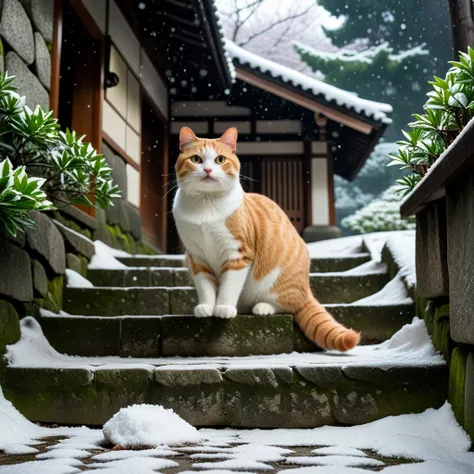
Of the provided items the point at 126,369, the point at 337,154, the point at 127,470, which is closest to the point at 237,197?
the point at 126,369

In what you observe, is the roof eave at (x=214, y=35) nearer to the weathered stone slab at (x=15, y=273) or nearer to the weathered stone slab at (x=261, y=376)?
the weathered stone slab at (x=15, y=273)

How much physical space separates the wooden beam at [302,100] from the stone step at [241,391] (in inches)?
301

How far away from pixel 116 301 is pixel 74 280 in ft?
1.35

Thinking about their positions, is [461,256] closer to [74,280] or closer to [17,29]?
[74,280]

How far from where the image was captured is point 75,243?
15.3 feet

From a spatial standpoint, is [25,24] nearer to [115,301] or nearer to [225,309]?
[115,301]

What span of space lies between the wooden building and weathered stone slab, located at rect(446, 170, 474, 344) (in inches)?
202

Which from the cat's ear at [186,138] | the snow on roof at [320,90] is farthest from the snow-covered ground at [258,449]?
the snow on roof at [320,90]

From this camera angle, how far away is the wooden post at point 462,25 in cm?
412

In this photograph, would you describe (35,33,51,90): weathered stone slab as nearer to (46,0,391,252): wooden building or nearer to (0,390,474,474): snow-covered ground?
(46,0,391,252): wooden building

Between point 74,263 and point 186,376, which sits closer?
point 186,376

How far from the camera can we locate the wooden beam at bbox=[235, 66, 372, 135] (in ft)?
32.3

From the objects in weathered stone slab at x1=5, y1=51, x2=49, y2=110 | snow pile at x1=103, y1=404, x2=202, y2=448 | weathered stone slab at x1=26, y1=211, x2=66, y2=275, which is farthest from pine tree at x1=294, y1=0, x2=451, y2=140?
snow pile at x1=103, y1=404, x2=202, y2=448

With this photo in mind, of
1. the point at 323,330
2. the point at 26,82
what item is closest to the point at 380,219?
the point at 323,330
